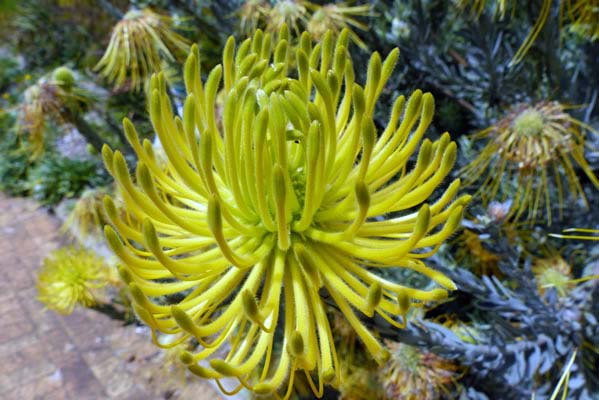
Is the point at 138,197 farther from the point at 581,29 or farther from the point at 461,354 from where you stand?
the point at 581,29

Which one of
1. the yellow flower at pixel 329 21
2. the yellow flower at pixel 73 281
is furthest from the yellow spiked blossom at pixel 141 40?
the yellow flower at pixel 73 281

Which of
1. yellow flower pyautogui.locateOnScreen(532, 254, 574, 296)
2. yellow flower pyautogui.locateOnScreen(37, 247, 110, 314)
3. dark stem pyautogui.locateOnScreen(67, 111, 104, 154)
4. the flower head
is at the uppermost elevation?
the flower head

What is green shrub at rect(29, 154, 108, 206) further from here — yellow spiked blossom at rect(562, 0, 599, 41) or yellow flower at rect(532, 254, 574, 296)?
yellow spiked blossom at rect(562, 0, 599, 41)

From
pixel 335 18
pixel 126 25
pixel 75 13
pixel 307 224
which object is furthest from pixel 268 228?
pixel 75 13

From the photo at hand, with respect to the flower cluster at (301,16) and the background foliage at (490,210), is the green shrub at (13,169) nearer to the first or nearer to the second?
the background foliage at (490,210)

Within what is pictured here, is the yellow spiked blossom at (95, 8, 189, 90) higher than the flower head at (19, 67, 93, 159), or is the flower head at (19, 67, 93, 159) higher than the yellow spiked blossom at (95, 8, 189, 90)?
the yellow spiked blossom at (95, 8, 189, 90)

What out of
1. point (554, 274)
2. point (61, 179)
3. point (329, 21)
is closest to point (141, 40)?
point (329, 21)

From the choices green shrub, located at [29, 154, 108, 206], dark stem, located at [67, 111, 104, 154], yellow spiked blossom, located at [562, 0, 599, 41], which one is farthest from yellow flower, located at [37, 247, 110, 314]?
green shrub, located at [29, 154, 108, 206]
